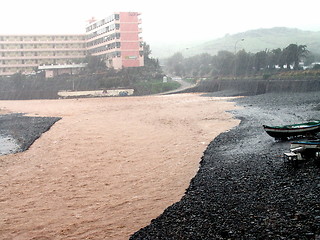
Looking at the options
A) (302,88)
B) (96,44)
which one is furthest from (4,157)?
(96,44)

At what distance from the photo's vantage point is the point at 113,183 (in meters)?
16.6

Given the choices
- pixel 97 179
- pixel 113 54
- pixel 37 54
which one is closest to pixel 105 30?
pixel 113 54

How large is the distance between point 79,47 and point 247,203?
98.0 metres

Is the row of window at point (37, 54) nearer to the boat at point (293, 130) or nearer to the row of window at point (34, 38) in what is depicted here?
the row of window at point (34, 38)

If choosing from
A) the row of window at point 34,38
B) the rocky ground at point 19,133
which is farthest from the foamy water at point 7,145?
the row of window at point 34,38

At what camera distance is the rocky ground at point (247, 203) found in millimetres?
9969

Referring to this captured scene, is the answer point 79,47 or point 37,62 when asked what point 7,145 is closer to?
point 37,62

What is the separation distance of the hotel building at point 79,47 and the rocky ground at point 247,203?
72987 millimetres

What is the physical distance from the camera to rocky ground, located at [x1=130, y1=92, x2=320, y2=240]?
32.7 ft

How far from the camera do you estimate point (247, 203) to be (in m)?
11.9

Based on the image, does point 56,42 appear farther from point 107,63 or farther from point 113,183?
point 113,183

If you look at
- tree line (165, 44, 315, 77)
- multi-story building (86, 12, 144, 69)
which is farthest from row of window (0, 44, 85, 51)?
tree line (165, 44, 315, 77)

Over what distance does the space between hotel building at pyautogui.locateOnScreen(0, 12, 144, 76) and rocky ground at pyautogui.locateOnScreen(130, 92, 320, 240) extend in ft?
239

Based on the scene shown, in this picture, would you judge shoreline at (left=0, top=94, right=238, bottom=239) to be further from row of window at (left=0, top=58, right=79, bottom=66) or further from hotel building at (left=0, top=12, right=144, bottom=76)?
row of window at (left=0, top=58, right=79, bottom=66)
